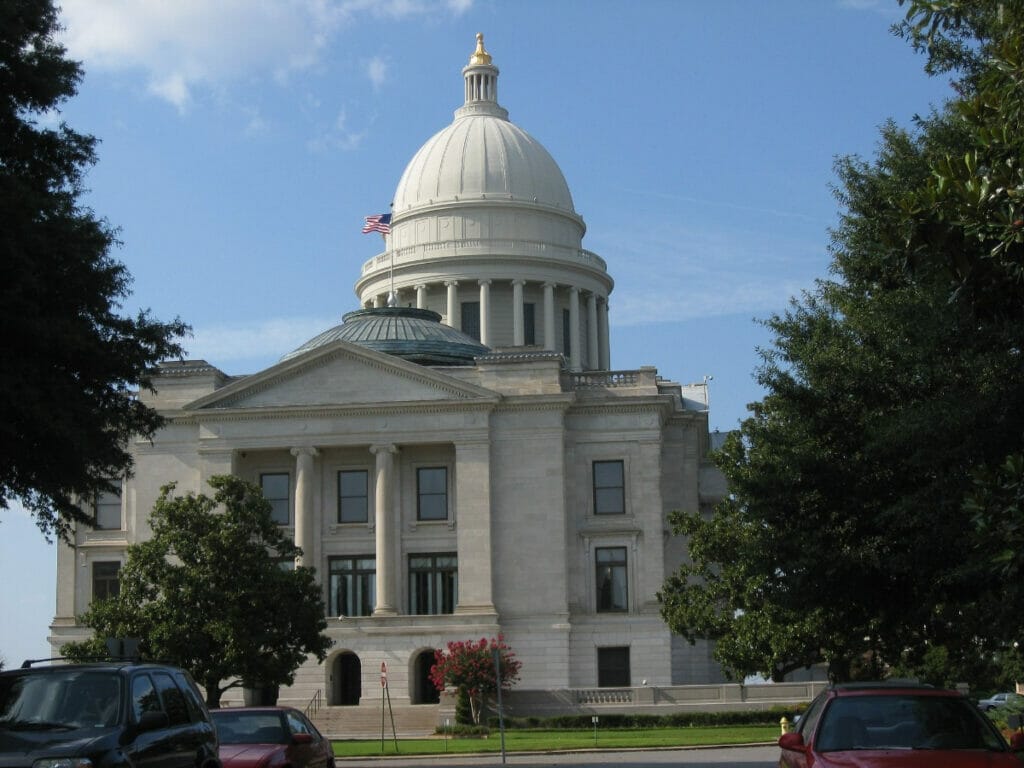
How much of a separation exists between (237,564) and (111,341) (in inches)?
906

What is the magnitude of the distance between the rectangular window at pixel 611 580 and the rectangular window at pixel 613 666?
1.70 m

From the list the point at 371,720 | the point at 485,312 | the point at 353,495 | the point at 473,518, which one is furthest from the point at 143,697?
the point at 485,312

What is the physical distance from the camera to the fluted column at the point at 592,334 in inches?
3521

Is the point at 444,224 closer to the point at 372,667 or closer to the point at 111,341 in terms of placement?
the point at 372,667

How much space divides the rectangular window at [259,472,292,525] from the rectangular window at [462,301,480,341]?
22.0m

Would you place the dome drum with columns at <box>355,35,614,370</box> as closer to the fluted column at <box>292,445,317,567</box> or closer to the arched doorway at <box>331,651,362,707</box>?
the fluted column at <box>292,445,317,567</box>

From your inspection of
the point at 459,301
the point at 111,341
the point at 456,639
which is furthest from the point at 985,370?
the point at 459,301

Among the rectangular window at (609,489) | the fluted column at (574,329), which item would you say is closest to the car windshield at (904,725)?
the rectangular window at (609,489)

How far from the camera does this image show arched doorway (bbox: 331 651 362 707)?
65.2 metres

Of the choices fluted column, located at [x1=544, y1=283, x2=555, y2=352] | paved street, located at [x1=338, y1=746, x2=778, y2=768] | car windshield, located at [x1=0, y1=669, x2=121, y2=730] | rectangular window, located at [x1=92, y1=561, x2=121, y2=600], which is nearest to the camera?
car windshield, located at [x1=0, y1=669, x2=121, y2=730]

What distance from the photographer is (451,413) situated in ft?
215

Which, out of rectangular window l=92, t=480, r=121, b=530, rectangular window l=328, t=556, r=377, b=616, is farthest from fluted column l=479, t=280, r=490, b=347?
rectangular window l=92, t=480, r=121, b=530

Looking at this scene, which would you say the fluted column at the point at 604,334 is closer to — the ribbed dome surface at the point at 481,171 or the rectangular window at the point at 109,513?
the ribbed dome surface at the point at 481,171

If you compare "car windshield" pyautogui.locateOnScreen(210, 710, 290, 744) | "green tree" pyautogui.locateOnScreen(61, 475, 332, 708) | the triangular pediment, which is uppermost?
the triangular pediment
